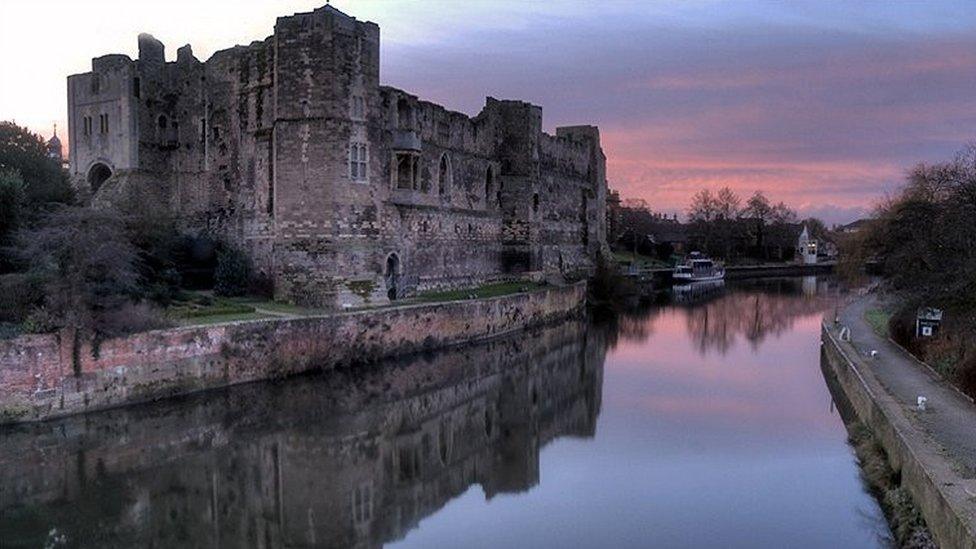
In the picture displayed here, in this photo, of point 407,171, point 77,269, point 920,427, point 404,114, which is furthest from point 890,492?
point 404,114

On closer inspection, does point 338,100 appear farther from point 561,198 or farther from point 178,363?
point 561,198

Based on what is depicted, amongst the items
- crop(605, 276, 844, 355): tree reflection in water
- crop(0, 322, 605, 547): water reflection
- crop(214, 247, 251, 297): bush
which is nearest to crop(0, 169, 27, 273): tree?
crop(0, 322, 605, 547): water reflection

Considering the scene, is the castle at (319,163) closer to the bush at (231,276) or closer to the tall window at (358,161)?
the tall window at (358,161)

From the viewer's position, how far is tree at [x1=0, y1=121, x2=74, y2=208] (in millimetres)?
24375

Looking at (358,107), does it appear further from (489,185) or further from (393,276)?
(489,185)

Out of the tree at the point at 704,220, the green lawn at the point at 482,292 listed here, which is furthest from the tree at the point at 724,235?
the green lawn at the point at 482,292

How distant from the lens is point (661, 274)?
67688 millimetres

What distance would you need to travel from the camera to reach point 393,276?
29.9 m

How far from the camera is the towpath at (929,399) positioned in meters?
12.2

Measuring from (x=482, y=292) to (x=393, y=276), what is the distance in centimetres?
619

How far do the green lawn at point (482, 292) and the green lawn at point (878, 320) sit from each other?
545 inches

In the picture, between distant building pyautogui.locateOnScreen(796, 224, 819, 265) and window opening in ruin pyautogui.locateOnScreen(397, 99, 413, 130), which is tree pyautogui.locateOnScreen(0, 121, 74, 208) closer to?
window opening in ruin pyautogui.locateOnScreen(397, 99, 413, 130)

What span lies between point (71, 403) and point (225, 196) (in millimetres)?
15142

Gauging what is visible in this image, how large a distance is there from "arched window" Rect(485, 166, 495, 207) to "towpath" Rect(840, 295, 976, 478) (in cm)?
1971
